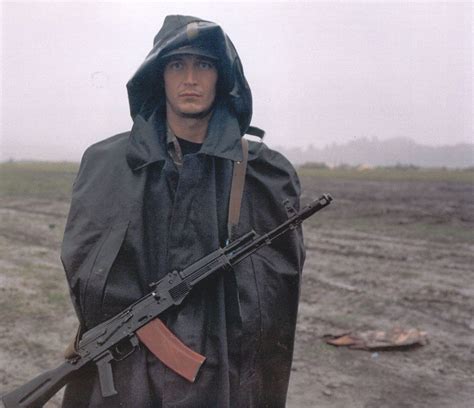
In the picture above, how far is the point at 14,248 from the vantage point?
410 inches

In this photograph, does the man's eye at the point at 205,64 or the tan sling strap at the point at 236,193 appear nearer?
the tan sling strap at the point at 236,193

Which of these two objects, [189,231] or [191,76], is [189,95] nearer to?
[191,76]

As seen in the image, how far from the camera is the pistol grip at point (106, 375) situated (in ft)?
9.55

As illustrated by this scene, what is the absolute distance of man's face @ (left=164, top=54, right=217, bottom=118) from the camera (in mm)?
3225

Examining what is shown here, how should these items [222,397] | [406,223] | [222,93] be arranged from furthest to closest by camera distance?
[406,223] → [222,93] → [222,397]

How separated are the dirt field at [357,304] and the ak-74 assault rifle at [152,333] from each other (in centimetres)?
219

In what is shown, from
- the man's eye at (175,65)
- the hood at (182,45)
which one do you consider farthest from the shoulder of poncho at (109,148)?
the man's eye at (175,65)

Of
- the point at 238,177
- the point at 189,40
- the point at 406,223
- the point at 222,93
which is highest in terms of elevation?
the point at 189,40

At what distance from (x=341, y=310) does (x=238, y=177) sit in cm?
458

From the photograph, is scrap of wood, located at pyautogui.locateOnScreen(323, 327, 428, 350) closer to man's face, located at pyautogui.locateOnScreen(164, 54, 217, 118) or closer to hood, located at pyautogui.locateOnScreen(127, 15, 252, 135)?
hood, located at pyautogui.locateOnScreen(127, 15, 252, 135)

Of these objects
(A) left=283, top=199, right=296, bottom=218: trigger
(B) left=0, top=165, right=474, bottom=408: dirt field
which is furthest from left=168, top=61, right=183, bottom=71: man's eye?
Answer: (B) left=0, top=165, right=474, bottom=408: dirt field

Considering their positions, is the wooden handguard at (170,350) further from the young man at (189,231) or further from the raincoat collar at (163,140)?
the raincoat collar at (163,140)

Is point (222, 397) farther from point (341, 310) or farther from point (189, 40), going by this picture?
point (341, 310)

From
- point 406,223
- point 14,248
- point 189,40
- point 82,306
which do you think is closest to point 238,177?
point 189,40
